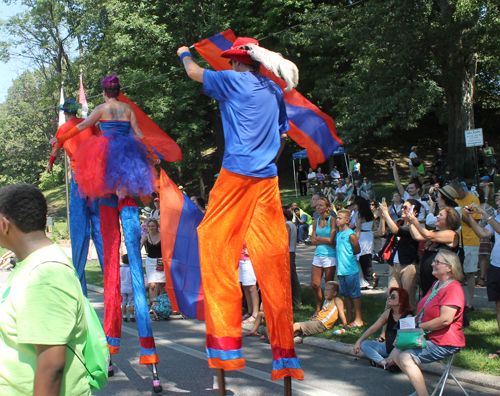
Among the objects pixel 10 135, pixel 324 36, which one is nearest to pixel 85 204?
pixel 324 36

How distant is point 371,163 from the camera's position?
1176 inches

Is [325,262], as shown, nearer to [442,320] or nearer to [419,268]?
[419,268]

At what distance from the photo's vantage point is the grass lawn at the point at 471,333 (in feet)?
16.2

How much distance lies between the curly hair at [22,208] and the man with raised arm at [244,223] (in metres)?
1.59

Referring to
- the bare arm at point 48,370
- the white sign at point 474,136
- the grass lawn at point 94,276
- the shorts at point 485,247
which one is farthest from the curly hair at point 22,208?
the white sign at point 474,136

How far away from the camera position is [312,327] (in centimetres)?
654

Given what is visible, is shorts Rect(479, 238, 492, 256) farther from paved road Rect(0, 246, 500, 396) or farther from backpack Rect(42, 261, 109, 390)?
backpack Rect(42, 261, 109, 390)

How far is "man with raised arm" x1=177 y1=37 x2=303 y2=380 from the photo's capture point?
3.54m

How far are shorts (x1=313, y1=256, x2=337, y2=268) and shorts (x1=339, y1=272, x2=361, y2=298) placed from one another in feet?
1.70

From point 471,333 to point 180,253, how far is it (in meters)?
3.57

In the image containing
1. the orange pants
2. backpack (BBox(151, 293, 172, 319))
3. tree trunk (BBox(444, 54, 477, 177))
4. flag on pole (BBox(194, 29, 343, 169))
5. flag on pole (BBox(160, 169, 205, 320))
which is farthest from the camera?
tree trunk (BBox(444, 54, 477, 177))

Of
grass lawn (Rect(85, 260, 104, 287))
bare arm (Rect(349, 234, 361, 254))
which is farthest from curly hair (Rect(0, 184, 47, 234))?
grass lawn (Rect(85, 260, 104, 287))

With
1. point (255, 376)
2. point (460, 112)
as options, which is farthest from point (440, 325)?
point (460, 112)

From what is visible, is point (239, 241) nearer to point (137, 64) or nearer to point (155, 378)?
point (155, 378)
